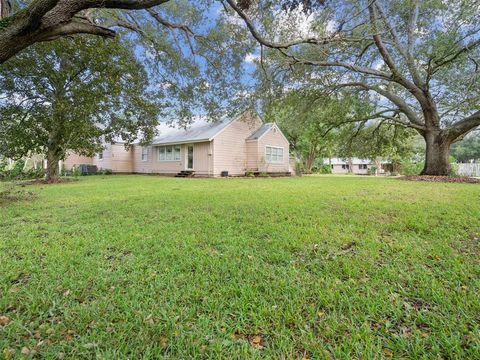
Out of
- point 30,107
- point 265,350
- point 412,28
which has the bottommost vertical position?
point 265,350

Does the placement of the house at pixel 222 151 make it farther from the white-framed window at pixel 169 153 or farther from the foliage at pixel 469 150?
the foliage at pixel 469 150

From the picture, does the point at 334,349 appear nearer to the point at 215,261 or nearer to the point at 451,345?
the point at 451,345

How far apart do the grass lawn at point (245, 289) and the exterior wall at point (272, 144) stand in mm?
13844

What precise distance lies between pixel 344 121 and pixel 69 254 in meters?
15.1

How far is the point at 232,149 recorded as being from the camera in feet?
56.3

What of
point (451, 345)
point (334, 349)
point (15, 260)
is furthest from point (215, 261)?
point (15, 260)

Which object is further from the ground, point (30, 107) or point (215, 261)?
point (30, 107)

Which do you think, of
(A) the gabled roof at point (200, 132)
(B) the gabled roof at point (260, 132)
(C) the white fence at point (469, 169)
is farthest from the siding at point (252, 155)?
(C) the white fence at point (469, 169)

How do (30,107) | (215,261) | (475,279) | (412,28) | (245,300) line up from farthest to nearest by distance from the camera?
1. (30,107)
2. (412,28)
3. (215,261)
4. (475,279)
5. (245,300)

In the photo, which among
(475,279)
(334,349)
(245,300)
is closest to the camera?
(334,349)

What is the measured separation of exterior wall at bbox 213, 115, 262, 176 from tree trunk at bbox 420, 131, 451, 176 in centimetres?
967

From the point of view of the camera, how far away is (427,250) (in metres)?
2.82

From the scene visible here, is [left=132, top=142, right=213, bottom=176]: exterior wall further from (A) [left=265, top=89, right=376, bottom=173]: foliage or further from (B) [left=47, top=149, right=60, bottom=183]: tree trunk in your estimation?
(B) [left=47, top=149, right=60, bottom=183]: tree trunk

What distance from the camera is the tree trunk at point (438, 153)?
483 inches
